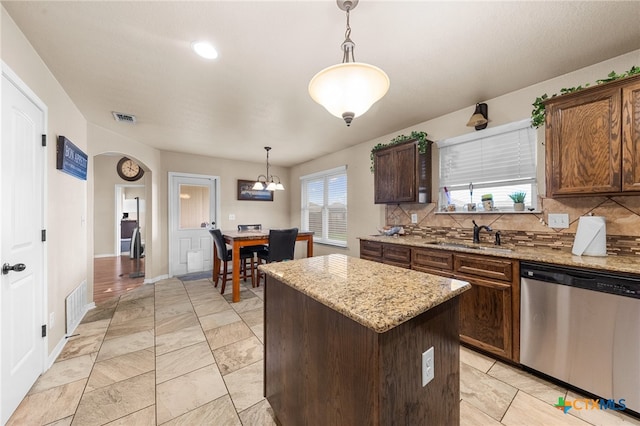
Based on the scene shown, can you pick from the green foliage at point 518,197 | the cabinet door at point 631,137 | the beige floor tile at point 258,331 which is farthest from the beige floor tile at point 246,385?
the cabinet door at point 631,137

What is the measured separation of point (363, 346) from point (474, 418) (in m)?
1.30

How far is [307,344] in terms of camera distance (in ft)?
3.78

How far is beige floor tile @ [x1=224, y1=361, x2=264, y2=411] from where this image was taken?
1.65 metres

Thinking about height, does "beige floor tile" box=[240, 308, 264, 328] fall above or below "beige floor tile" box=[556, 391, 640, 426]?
above

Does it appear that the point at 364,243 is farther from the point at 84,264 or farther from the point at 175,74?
the point at 84,264

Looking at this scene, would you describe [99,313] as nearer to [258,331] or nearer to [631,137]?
[258,331]

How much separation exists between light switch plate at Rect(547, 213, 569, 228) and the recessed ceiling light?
125 inches

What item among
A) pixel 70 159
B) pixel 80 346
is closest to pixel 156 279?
pixel 80 346

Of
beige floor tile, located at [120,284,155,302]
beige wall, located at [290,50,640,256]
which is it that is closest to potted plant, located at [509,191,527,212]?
beige wall, located at [290,50,640,256]

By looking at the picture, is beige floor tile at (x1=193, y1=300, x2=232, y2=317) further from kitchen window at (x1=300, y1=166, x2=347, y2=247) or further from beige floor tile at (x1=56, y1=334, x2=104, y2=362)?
kitchen window at (x1=300, y1=166, x2=347, y2=247)

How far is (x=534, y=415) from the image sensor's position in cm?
152

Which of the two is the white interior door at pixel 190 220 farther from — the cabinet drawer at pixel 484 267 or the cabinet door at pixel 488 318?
the cabinet door at pixel 488 318

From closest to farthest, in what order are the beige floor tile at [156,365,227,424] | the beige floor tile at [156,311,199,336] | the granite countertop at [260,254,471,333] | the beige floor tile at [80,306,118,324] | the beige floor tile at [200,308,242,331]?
the granite countertop at [260,254,471,333]
the beige floor tile at [156,365,227,424]
the beige floor tile at [156,311,199,336]
the beige floor tile at [200,308,242,331]
the beige floor tile at [80,306,118,324]

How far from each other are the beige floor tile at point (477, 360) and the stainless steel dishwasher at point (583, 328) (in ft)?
0.83
